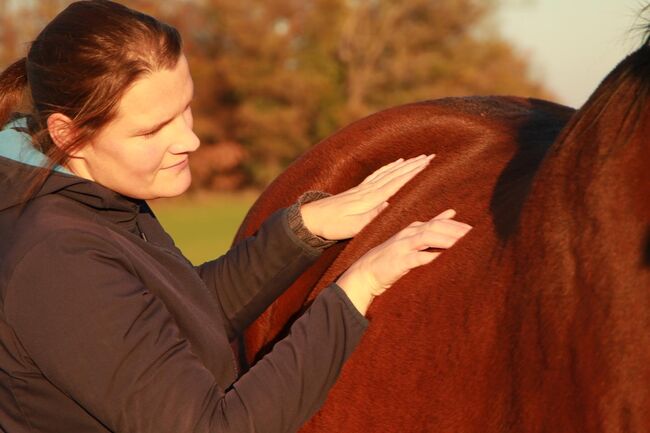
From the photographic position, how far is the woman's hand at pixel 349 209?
8.69ft

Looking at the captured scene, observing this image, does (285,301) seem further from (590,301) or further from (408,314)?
(590,301)

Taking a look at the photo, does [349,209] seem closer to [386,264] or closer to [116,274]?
[386,264]

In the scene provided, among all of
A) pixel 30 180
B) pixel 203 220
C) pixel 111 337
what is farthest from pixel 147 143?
pixel 203 220

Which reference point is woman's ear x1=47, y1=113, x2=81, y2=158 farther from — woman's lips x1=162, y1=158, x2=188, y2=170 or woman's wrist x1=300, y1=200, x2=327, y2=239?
woman's wrist x1=300, y1=200, x2=327, y2=239

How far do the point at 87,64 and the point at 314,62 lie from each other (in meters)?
33.6

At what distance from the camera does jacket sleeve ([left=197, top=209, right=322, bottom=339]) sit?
2.67 metres

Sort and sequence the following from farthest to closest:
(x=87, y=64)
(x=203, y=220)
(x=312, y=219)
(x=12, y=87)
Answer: (x=203, y=220), (x=312, y=219), (x=12, y=87), (x=87, y=64)

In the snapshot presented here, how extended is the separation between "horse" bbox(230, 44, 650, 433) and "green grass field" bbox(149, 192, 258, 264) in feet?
33.3

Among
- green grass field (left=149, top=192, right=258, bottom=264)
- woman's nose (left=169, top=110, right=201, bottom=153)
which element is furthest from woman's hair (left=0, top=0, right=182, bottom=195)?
green grass field (left=149, top=192, right=258, bottom=264)

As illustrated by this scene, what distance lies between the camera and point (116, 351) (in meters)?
1.86

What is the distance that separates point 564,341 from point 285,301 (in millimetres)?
1430

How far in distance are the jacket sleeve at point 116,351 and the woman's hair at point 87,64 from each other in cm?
22

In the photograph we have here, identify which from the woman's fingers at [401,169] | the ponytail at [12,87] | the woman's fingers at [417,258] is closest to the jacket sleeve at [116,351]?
the woman's fingers at [417,258]

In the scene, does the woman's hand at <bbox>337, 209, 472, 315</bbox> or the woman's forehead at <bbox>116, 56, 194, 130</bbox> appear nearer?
the woman's forehead at <bbox>116, 56, 194, 130</bbox>
